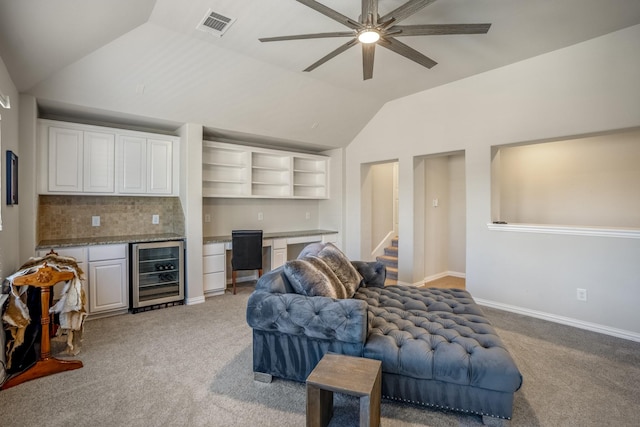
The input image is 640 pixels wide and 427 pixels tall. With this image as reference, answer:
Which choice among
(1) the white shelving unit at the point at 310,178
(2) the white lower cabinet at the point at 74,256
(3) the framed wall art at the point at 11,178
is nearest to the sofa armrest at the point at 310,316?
(3) the framed wall art at the point at 11,178

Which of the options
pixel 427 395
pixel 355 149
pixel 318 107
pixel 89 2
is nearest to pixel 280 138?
pixel 318 107

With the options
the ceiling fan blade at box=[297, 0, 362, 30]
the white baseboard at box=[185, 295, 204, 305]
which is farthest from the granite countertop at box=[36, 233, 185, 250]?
the ceiling fan blade at box=[297, 0, 362, 30]

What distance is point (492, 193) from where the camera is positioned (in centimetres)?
395

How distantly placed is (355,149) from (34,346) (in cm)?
481

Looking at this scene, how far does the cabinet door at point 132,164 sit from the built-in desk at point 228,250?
1.11 metres

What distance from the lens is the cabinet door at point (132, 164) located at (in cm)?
385

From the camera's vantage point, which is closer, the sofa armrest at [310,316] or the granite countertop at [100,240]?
the sofa armrest at [310,316]

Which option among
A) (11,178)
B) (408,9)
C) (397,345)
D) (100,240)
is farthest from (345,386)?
(100,240)

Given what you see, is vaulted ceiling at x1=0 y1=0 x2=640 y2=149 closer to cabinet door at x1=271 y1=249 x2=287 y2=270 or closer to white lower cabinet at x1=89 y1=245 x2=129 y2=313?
white lower cabinet at x1=89 y1=245 x2=129 y2=313

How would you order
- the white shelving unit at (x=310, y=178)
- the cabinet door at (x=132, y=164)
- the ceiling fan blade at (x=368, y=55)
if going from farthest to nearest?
1. the white shelving unit at (x=310, y=178)
2. the cabinet door at (x=132, y=164)
3. the ceiling fan blade at (x=368, y=55)

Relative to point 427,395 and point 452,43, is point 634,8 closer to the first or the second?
point 452,43

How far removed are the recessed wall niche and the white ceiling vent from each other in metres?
3.36

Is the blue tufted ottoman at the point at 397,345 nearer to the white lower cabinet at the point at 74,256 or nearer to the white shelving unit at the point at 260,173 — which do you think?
the white lower cabinet at the point at 74,256

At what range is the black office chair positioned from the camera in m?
4.43
